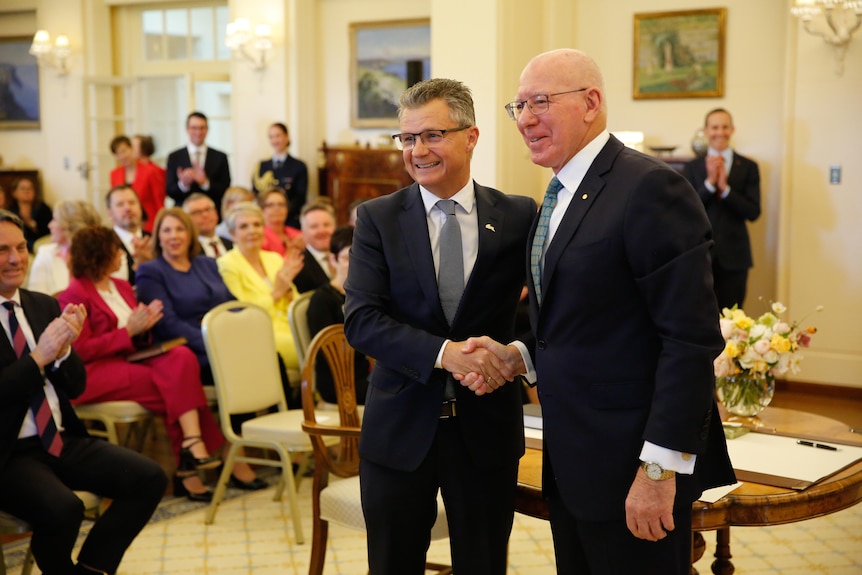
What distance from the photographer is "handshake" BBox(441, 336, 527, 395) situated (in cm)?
208

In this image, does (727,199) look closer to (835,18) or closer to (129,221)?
(835,18)

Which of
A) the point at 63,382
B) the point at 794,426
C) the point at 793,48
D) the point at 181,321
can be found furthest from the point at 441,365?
the point at 793,48

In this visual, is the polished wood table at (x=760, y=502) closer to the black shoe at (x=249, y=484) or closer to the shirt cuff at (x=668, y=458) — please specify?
the shirt cuff at (x=668, y=458)

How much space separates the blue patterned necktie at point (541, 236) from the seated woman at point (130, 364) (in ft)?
9.62

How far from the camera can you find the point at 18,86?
12102 millimetres

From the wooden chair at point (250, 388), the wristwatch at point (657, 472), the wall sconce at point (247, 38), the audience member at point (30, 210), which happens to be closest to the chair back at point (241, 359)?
the wooden chair at point (250, 388)

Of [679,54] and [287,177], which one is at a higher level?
[679,54]

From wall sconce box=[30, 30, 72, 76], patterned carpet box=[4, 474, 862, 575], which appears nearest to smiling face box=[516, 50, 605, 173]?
patterned carpet box=[4, 474, 862, 575]

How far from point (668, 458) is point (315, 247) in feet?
14.0

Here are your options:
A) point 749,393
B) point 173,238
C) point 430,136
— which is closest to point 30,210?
point 173,238

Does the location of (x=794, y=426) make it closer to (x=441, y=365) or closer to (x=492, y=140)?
(x=441, y=365)

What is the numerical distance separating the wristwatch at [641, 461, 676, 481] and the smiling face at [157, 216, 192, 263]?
12.1 feet

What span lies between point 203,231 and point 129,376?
6.54 ft

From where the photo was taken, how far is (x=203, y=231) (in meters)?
6.32
